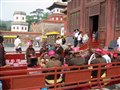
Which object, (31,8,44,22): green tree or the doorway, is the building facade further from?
(31,8,44,22): green tree

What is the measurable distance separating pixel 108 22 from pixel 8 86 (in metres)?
12.6

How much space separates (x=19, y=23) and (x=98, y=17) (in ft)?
216

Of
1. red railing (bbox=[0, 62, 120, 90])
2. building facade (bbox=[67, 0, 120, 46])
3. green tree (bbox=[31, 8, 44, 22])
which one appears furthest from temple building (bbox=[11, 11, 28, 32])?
red railing (bbox=[0, 62, 120, 90])

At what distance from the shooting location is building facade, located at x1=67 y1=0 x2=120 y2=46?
17.5 meters

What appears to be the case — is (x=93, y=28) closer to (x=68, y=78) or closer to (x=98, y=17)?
(x=98, y=17)

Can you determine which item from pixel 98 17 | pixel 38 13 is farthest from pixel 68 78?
pixel 38 13

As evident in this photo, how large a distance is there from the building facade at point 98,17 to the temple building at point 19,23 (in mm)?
58732

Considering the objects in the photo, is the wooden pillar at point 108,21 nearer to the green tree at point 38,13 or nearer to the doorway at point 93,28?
the doorway at point 93,28

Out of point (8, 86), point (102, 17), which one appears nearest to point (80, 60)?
point (8, 86)

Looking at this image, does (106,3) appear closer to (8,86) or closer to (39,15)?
(8,86)

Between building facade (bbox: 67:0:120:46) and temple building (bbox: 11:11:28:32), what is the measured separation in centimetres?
5873

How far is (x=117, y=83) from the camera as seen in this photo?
912cm

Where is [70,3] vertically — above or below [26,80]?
above

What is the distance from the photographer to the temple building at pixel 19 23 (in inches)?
3267
